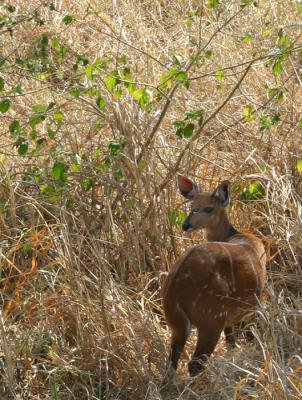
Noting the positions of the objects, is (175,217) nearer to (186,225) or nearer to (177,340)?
(186,225)

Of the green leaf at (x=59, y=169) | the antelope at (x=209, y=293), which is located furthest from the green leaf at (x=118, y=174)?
the antelope at (x=209, y=293)

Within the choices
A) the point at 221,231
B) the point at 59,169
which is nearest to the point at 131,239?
the point at 221,231

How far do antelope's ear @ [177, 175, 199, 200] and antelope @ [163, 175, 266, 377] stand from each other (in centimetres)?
61

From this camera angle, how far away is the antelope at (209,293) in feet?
20.5

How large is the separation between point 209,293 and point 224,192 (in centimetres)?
111

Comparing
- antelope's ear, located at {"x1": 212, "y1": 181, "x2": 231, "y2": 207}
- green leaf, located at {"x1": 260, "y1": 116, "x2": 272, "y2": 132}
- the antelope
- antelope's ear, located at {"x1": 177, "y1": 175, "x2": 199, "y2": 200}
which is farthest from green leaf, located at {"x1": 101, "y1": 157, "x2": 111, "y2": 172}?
green leaf, located at {"x1": 260, "y1": 116, "x2": 272, "y2": 132}

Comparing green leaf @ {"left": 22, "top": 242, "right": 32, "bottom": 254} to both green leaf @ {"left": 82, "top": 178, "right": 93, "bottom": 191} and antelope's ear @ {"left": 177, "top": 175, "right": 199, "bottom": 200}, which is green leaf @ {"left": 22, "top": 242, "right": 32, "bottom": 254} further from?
antelope's ear @ {"left": 177, "top": 175, "right": 199, "bottom": 200}

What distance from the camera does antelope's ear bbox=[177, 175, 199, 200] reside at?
7.25m

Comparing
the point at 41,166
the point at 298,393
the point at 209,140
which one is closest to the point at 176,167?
the point at 209,140

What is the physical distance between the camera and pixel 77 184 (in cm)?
742

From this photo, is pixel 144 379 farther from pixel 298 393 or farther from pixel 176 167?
pixel 176 167

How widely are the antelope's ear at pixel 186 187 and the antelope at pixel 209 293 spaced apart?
2.00ft

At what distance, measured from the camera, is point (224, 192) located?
285 inches

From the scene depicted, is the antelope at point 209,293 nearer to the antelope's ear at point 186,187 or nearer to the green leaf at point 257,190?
the antelope's ear at point 186,187
